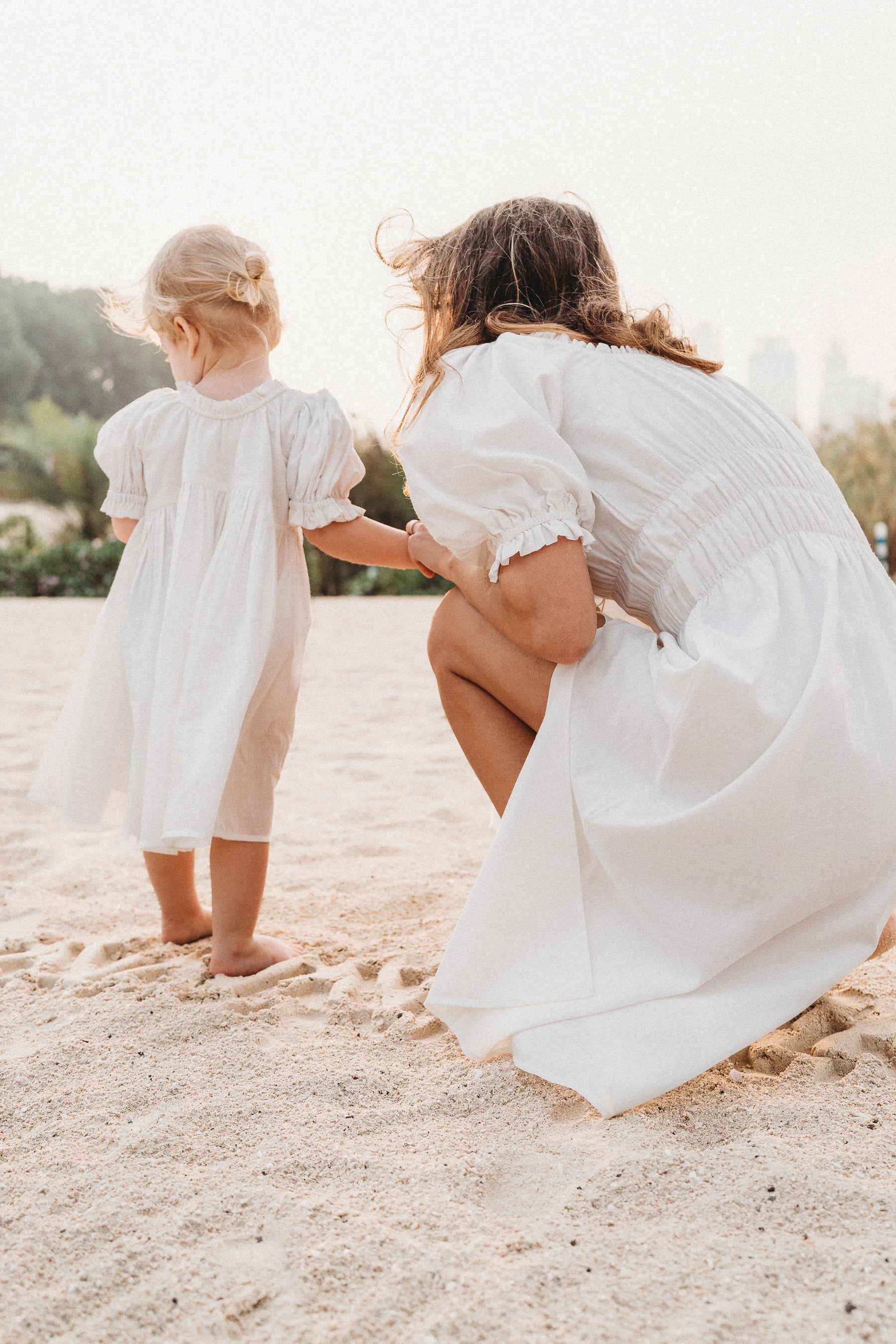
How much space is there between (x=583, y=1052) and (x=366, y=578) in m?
10.2

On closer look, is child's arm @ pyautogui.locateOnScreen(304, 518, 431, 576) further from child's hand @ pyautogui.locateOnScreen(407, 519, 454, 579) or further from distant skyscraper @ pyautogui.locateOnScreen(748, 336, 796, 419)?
distant skyscraper @ pyautogui.locateOnScreen(748, 336, 796, 419)

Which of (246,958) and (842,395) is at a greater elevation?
(842,395)

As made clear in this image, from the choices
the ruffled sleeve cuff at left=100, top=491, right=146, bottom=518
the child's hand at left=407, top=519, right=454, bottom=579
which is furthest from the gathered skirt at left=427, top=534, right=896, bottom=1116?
the ruffled sleeve cuff at left=100, top=491, right=146, bottom=518

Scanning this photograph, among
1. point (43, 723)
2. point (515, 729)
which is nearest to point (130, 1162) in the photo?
point (515, 729)

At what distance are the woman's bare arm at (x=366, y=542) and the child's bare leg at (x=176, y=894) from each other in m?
0.68

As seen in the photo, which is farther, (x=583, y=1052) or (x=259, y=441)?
(x=259, y=441)

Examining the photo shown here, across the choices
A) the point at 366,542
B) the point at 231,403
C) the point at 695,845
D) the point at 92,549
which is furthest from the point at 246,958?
the point at 92,549

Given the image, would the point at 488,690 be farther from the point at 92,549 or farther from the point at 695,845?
the point at 92,549

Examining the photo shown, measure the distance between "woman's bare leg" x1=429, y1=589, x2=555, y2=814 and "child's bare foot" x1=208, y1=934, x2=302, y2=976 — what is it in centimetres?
52

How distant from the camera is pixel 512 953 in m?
1.57

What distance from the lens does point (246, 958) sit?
1.96 m

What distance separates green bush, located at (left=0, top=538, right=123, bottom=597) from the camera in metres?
11.3

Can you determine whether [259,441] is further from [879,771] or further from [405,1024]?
[879,771]

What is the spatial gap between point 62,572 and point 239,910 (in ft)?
33.5
